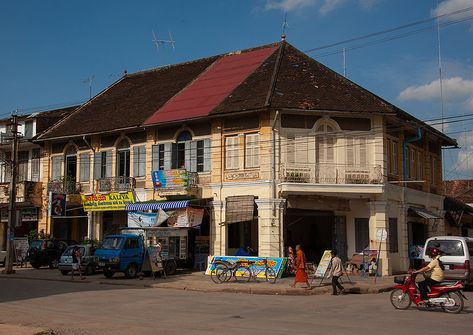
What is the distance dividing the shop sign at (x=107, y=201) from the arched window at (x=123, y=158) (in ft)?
4.37

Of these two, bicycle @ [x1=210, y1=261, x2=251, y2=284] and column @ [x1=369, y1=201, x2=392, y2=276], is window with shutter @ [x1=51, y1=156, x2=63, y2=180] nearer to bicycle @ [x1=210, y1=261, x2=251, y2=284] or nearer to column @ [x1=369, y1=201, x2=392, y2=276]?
bicycle @ [x1=210, y1=261, x2=251, y2=284]

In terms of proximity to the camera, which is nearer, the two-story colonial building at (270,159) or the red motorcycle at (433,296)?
the red motorcycle at (433,296)

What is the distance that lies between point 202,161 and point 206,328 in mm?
17799

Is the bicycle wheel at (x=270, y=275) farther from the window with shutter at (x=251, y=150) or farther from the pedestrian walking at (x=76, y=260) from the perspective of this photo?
the pedestrian walking at (x=76, y=260)

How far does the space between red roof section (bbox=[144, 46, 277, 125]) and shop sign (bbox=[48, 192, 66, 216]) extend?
6698 millimetres

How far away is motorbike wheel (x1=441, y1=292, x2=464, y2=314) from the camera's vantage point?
14.4 m

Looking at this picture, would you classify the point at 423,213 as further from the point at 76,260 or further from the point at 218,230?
the point at 76,260

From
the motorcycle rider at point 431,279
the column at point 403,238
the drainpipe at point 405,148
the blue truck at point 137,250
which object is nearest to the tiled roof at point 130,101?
the blue truck at point 137,250

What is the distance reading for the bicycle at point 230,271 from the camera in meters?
23.2

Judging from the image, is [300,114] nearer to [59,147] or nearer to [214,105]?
[214,105]

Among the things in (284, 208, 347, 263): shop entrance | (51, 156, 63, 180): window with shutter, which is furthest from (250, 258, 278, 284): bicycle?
(51, 156, 63, 180): window with shutter

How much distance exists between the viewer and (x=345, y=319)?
13.1m

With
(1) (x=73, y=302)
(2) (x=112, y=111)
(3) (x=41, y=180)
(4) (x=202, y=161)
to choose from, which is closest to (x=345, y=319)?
(1) (x=73, y=302)

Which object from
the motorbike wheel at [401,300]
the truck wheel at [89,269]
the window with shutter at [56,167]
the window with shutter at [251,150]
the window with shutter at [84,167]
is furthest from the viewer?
the window with shutter at [56,167]
